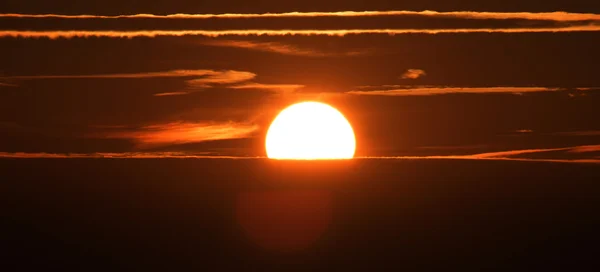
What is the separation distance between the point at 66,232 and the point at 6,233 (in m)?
0.69

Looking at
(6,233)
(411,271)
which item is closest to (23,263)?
(6,233)

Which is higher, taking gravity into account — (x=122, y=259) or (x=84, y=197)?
(x=84, y=197)

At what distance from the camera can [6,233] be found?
47.9 feet

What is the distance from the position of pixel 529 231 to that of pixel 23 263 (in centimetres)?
583

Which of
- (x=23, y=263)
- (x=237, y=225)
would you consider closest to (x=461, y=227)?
(x=237, y=225)

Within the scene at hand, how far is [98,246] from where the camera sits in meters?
14.3

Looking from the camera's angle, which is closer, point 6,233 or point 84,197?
point 6,233

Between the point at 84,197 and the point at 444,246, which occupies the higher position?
the point at 84,197

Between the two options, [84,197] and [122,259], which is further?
[84,197]

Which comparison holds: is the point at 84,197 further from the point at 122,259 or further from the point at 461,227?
the point at 461,227

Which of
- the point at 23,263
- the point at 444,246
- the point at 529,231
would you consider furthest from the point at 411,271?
the point at 23,263

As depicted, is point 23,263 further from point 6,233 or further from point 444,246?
point 444,246

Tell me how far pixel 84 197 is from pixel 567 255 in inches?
233

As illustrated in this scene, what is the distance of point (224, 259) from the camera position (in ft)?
45.8
